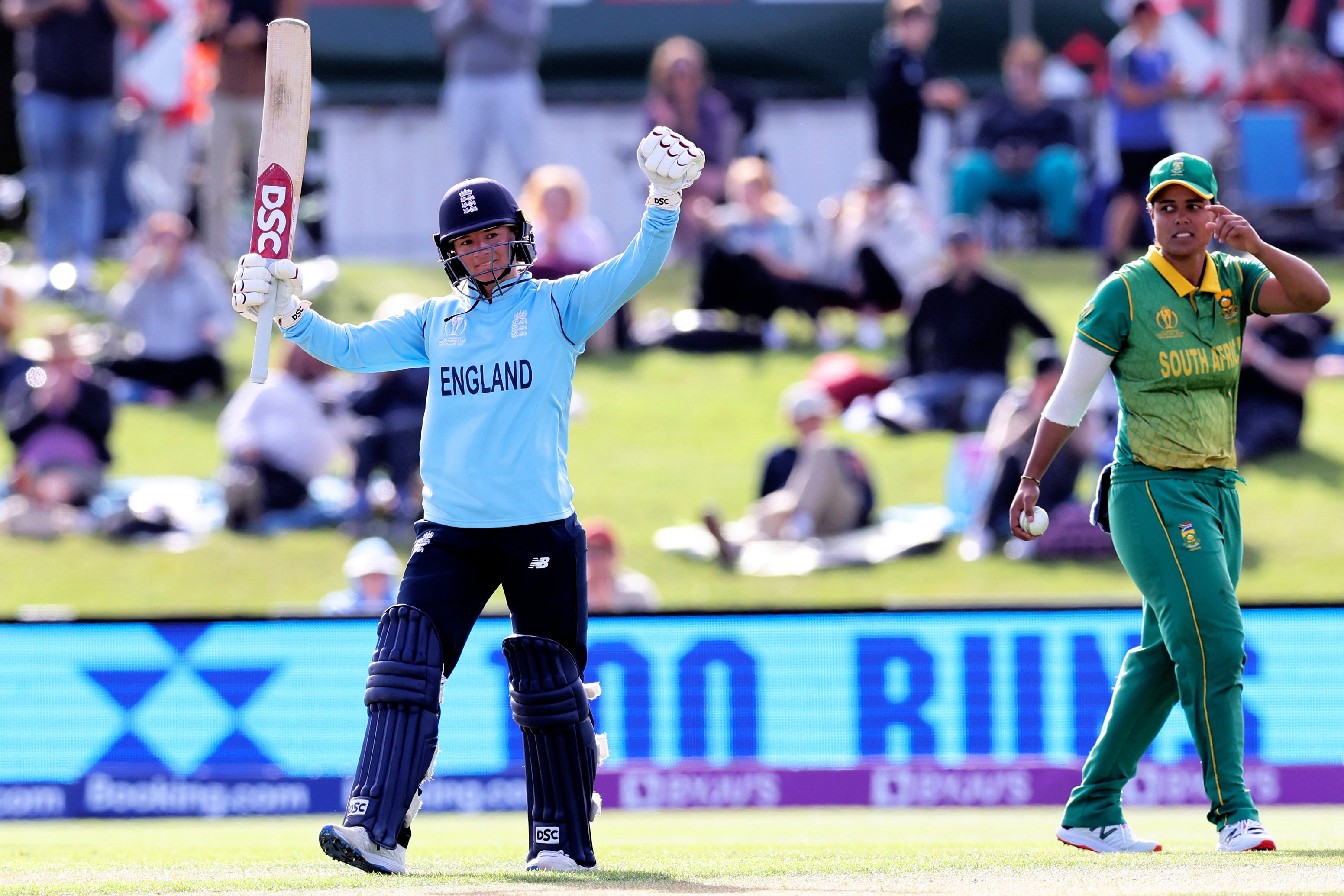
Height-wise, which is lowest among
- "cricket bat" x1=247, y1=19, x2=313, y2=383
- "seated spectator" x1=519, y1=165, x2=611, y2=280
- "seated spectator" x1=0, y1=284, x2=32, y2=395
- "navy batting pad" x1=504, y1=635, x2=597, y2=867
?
"navy batting pad" x1=504, y1=635, x2=597, y2=867

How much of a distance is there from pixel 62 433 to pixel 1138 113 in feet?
29.8

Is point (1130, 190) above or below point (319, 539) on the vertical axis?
above

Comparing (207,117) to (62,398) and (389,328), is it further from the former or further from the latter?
(389,328)

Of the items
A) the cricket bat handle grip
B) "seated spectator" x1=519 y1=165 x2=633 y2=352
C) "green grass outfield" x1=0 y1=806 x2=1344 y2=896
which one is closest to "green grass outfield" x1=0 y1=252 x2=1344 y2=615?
"seated spectator" x1=519 y1=165 x2=633 y2=352

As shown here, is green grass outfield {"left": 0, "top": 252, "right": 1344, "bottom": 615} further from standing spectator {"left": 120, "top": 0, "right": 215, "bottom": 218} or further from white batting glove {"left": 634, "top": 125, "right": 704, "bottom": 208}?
white batting glove {"left": 634, "top": 125, "right": 704, "bottom": 208}

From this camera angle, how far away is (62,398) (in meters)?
13.4

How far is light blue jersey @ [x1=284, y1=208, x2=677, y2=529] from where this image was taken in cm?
556

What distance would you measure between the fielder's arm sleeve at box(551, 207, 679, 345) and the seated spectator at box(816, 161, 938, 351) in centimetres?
1010

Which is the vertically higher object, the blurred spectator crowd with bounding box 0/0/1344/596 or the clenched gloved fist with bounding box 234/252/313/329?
the blurred spectator crowd with bounding box 0/0/1344/596

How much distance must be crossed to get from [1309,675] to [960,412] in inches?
194

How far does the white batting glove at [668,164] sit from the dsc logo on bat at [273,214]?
1191 millimetres

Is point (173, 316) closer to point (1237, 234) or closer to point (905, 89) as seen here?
point (905, 89)

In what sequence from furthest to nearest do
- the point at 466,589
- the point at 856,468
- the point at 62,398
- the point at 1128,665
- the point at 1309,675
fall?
the point at 62,398, the point at 856,468, the point at 1309,675, the point at 1128,665, the point at 466,589

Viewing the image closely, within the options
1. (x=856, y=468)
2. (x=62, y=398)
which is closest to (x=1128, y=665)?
(x=856, y=468)
